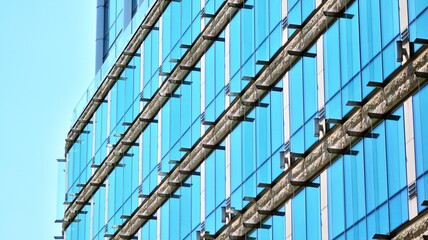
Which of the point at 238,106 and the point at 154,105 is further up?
the point at 154,105

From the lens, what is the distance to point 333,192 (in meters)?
44.8

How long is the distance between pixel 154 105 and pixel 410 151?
24860 mm

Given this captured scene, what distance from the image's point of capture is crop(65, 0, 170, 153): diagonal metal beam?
2564 inches

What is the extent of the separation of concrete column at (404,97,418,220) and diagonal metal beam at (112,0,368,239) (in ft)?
18.3

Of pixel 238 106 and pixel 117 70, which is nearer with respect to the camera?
pixel 238 106

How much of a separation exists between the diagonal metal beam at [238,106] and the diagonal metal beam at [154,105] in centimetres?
52

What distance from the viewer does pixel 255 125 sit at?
5144 cm

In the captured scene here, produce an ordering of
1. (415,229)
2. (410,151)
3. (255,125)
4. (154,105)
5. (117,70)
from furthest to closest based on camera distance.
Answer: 1. (117,70)
2. (154,105)
3. (255,125)
4. (410,151)
5. (415,229)

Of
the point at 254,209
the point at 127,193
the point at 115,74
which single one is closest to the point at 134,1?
the point at 115,74

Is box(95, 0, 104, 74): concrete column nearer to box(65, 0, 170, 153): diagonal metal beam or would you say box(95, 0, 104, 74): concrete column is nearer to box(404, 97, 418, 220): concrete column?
box(65, 0, 170, 153): diagonal metal beam

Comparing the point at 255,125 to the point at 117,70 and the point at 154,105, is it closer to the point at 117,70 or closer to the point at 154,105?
the point at 154,105

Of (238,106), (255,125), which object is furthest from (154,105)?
(255,125)

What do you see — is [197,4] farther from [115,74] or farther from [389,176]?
[389,176]

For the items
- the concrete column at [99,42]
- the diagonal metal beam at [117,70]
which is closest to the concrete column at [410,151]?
the diagonal metal beam at [117,70]
